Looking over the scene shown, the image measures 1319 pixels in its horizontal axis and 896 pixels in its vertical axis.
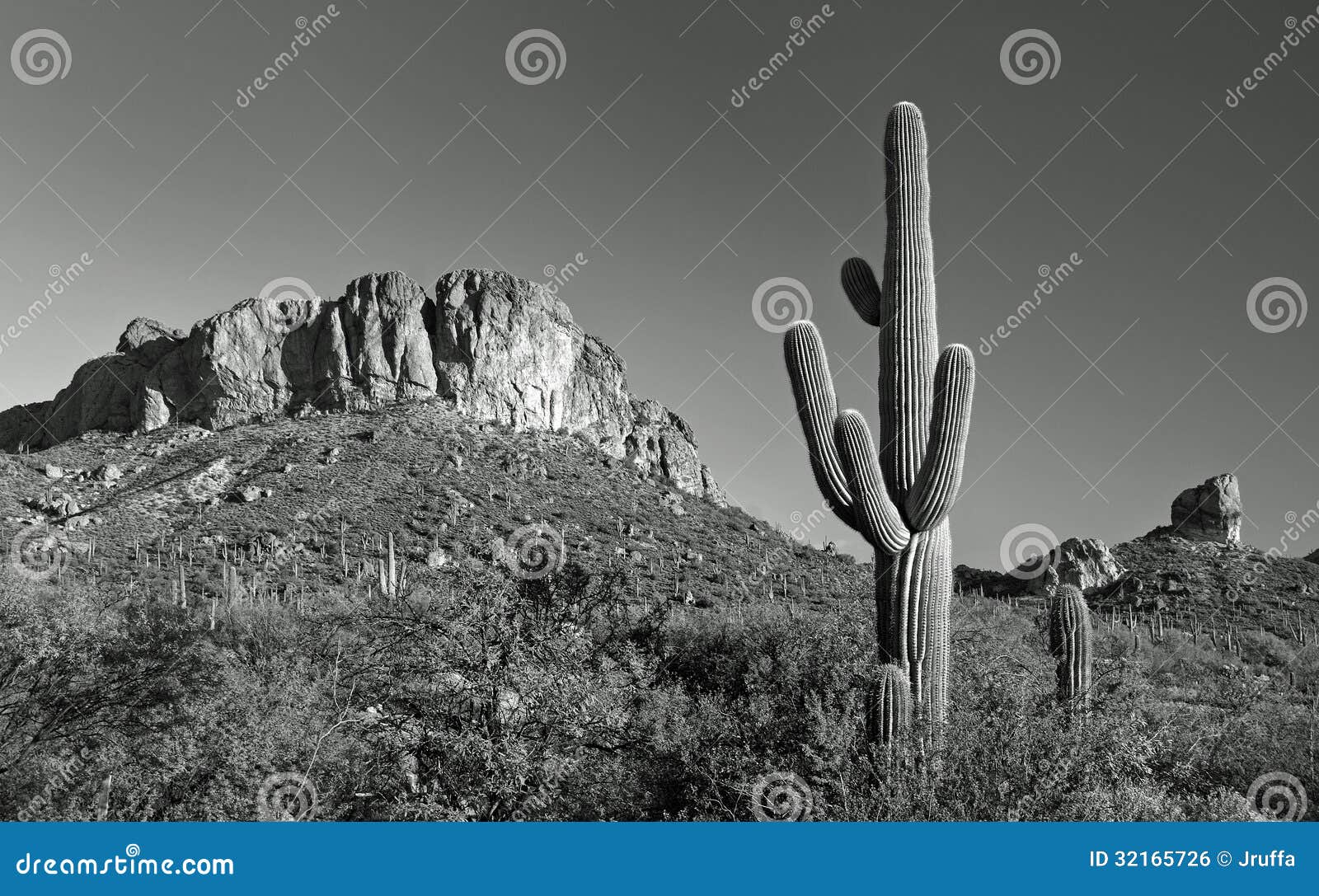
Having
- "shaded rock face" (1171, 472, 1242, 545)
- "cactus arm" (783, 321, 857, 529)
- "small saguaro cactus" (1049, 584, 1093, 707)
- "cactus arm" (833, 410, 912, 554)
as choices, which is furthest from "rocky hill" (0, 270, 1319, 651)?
"small saguaro cactus" (1049, 584, 1093, 707)

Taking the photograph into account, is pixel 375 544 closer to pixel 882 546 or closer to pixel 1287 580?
pixel 882 546

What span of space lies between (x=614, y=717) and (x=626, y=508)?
42360mm

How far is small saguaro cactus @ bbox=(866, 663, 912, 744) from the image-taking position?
9.05 m

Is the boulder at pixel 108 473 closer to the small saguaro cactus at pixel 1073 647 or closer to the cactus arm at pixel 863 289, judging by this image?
the cactus arm at pixel 863 289

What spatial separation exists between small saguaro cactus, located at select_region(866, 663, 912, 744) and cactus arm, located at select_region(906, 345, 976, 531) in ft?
5.51

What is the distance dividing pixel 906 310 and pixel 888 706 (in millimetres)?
4411

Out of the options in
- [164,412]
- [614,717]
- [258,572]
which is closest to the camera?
[614,717]

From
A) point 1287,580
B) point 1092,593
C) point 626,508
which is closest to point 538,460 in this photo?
point 626,508

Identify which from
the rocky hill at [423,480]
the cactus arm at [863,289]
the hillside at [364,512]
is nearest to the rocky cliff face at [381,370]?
the rocky hill at [423,480]

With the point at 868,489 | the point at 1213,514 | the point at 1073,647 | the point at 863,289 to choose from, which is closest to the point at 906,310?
the point at 863,289

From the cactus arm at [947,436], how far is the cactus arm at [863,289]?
1448 millimetres

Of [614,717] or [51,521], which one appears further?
[51,521]

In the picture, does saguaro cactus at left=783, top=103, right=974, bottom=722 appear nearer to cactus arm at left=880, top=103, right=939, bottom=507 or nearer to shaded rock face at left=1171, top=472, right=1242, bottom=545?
cactus arm at left=880, top=103, right=939, bottom=507

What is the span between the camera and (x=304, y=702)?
50.1 ft
